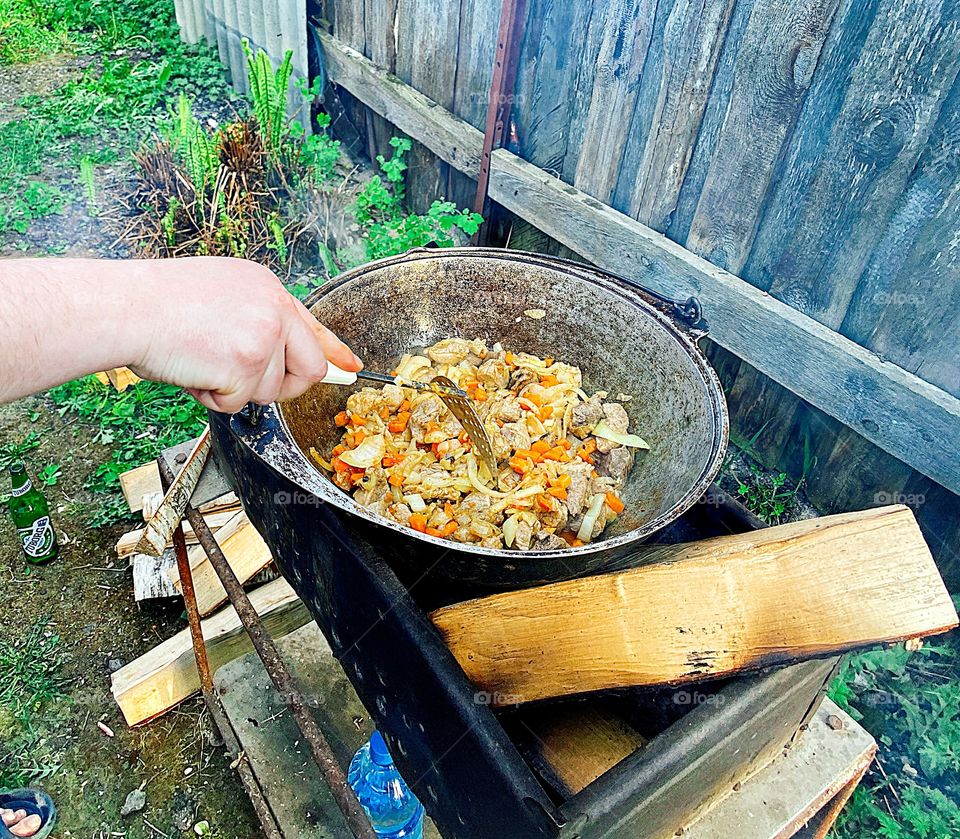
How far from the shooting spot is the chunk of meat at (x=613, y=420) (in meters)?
2.36

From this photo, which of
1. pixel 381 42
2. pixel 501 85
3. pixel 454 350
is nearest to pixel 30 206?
pixel 381 42

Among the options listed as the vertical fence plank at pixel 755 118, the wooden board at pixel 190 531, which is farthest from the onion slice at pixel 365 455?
the vertical fence plank at pixel 755 118

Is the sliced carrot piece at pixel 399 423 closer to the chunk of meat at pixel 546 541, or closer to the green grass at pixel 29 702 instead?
the chunk of meat at pixel 546 541

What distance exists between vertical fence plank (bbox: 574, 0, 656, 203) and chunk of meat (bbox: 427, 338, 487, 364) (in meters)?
1.52

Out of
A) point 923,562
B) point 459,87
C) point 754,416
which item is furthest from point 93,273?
point 459,87

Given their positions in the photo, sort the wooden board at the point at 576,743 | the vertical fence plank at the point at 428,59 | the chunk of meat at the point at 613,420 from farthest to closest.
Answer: the vertical fence plank at the point at 428,59, the chunk of meat at the point at 613,420, the wooden board at the point at 576,743

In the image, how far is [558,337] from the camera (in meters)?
2.61

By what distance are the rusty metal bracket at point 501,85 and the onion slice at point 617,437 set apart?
2.30 meters

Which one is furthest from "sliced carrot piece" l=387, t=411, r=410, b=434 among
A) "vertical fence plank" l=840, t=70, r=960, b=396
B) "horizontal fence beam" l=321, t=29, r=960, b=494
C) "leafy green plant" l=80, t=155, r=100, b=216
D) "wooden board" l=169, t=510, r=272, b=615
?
"leafy green plant" l=80, t=155, r=100, b=216

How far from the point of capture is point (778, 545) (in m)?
1.57

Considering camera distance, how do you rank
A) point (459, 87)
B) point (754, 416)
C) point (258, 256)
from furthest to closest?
point (258, 256), point (459, 87), point (754, 416)

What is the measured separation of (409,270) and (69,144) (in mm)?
5385

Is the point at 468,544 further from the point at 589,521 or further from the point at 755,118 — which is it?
the point at 755,118

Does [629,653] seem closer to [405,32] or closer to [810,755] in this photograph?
[810,755]
